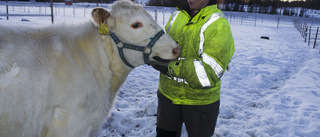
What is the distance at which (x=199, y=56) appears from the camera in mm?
1989

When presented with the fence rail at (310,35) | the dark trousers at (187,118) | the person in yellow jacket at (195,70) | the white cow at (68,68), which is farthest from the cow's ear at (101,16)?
the fence rail at (310,35)

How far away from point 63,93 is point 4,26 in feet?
2.58

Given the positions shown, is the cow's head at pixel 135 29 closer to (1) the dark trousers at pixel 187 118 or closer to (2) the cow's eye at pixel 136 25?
(2) the cow's eye at pixel 136 25

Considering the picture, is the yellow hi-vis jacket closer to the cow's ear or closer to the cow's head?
the cow's head

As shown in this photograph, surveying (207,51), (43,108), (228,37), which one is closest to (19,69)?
(43,108)

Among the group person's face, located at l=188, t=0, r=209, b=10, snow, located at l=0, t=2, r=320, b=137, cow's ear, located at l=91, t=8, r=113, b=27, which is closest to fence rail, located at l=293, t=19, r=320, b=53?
snow, located at l=0, t=2, r=320, b=137

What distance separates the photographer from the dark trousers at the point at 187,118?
2.09 metres

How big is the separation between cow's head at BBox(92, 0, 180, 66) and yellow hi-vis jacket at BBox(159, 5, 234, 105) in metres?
0.16

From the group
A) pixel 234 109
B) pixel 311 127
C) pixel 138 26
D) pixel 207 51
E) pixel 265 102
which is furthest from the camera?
pixel 265 102

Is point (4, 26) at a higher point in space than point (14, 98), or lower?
higher

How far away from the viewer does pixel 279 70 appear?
8.30 meters

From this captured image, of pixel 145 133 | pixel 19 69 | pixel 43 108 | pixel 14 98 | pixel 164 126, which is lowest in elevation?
pixel 145 133

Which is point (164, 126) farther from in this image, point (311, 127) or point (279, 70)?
point (279, 70)

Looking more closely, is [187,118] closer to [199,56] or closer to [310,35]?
[199,56]
